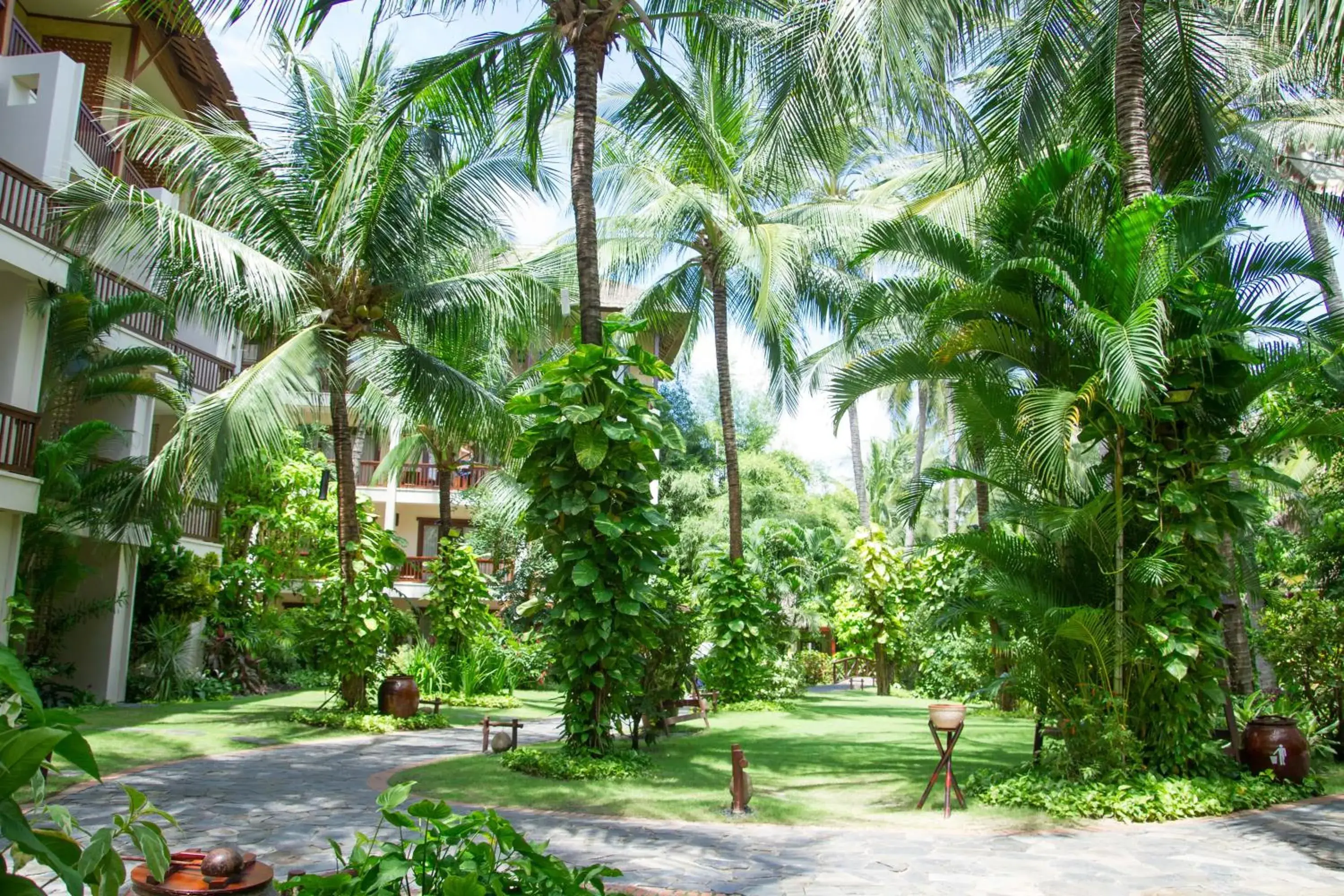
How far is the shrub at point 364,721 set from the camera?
13195mm

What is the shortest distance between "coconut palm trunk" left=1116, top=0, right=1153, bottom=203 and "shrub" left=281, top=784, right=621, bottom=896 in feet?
29.0

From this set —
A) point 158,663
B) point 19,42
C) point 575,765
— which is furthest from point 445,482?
point 575,765

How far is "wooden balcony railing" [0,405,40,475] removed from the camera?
41.9 feet

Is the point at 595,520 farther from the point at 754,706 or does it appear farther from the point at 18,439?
the point at 754,706

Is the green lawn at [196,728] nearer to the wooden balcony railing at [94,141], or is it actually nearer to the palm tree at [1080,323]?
the palm tree at [1080,323]

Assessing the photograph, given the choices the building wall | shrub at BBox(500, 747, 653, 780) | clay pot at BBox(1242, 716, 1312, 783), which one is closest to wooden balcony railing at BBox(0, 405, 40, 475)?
the building wall

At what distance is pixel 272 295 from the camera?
12.1 meters

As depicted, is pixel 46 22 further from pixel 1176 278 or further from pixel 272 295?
pixel 1176 278

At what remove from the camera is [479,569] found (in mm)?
24328

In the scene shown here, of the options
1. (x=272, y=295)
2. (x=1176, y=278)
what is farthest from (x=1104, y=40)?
(x=272, y=295)

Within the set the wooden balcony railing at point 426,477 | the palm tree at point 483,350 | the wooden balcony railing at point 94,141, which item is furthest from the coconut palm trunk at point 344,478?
the wooden balcony railing at point 426,477

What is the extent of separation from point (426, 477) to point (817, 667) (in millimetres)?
12734

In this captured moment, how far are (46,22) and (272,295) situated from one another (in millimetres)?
9934

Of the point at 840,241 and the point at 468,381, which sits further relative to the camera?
the point at 840,241
